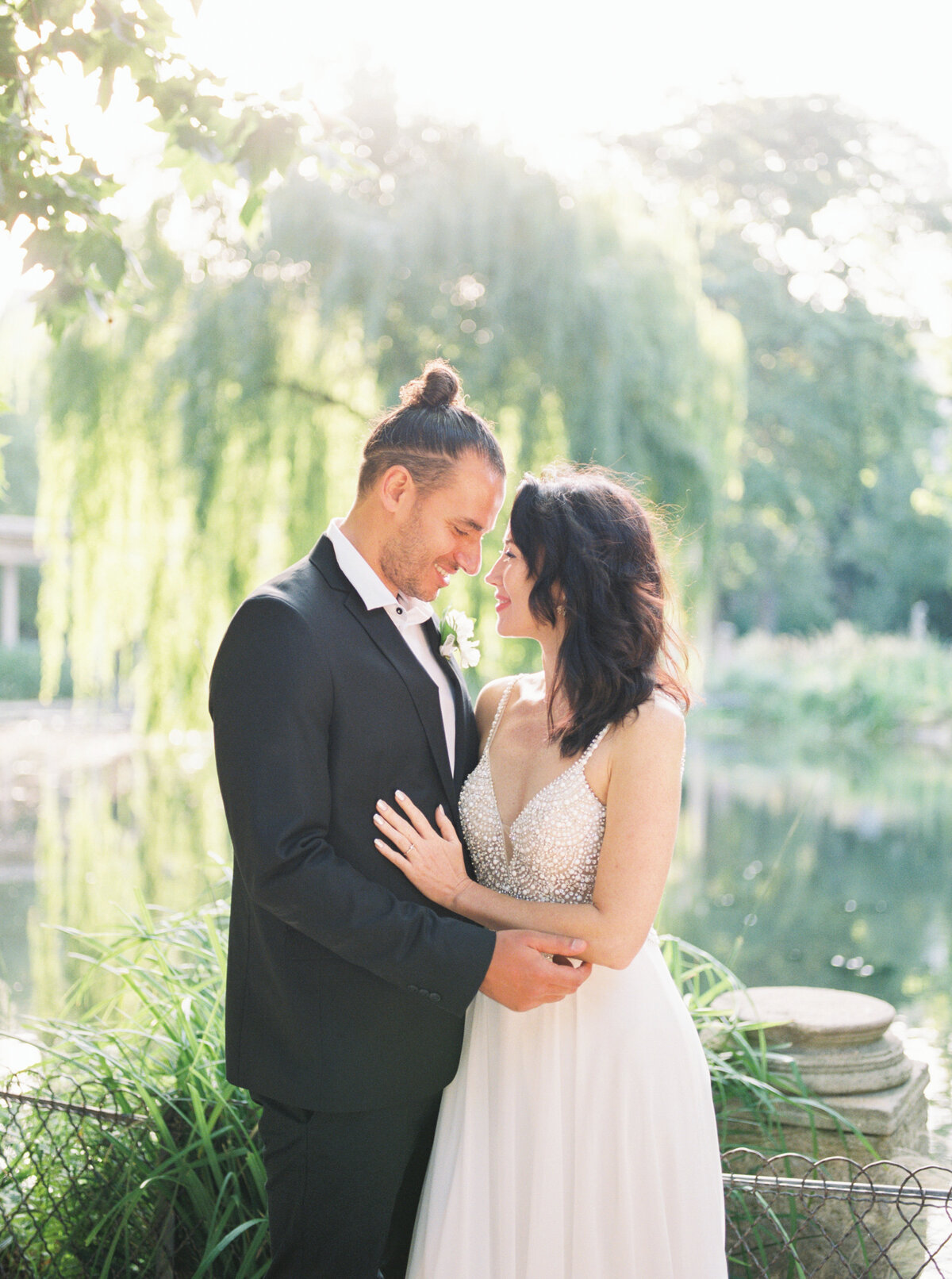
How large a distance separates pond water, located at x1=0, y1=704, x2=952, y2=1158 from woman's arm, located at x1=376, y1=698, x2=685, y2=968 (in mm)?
1249

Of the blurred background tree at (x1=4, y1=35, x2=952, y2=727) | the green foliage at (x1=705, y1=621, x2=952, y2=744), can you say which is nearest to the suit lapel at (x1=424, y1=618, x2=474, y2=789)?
the blurred background tree at (x1=4, y1=35, x2=952, y2=727)

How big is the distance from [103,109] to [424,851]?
1774mm

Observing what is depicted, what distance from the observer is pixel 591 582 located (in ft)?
7.17

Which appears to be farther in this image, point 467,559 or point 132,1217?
point 132,1217

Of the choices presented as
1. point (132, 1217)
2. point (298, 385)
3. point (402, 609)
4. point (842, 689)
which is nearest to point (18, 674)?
point (842, 689)

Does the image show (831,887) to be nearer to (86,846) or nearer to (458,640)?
(86,846)

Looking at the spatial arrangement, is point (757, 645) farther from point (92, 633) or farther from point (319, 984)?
point (319, 984)

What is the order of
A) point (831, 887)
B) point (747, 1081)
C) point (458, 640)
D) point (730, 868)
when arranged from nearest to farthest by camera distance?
point (458, 640)
point (747, 1081)
point (831, 887)
point (730, 868)

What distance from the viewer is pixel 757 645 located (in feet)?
76.0

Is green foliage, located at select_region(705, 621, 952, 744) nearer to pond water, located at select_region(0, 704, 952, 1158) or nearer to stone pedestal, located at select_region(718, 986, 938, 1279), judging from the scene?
pond water, located at select_region(0, 704, 952, 1158)

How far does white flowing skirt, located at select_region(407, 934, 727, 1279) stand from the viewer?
1995 millimetres

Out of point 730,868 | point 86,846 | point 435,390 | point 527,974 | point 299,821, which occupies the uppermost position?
point 435,390

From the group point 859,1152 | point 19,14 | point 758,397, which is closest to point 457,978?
point 859,1152

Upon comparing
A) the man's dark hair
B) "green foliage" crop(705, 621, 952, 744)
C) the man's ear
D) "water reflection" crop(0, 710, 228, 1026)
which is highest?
the man's dark hair
